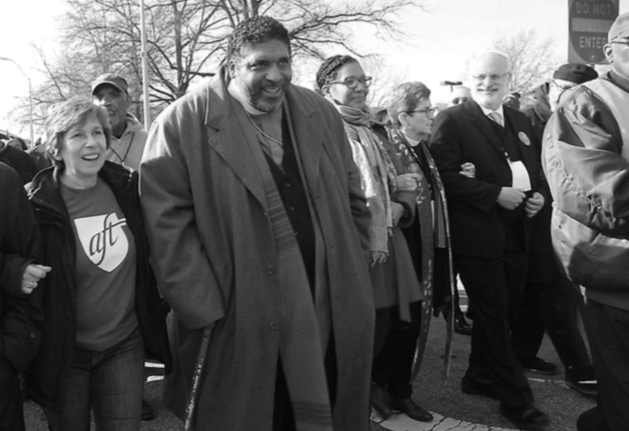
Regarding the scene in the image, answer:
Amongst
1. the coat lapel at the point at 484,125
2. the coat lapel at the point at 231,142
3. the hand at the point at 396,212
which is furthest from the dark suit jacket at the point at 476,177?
the coat lapel at the point at 231,142

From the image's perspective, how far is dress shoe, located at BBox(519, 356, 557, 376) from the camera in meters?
4.45

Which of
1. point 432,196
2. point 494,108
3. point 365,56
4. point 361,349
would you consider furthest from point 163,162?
point 365,56

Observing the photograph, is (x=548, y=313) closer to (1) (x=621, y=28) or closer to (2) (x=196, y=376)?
(1) (x=621, y=28)

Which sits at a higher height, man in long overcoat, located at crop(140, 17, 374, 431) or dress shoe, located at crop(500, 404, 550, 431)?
man in long overcoat, located at crop(140, 17, 374, 431)

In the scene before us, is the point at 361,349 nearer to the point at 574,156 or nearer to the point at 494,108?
the point at 574,156

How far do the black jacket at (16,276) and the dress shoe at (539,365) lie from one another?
11.3 ft

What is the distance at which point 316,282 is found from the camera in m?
2.51

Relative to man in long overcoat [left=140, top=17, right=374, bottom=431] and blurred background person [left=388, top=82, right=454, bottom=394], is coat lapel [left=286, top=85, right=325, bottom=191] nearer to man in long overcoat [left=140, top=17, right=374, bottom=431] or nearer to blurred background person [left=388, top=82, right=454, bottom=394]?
man in long overcoat [left=140, top=17, right=374, bottom=431]

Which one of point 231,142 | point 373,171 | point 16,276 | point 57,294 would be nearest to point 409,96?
point 373,171

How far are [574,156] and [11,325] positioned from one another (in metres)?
2.33

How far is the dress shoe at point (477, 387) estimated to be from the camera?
3.99m

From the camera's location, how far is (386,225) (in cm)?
320

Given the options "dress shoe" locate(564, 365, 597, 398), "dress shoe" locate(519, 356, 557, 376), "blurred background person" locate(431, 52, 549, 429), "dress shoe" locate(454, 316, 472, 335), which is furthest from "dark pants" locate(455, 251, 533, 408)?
"dress shoe" locate(454, 316, 472, 335)

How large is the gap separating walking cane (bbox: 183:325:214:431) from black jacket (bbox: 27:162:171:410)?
0.82 ft
